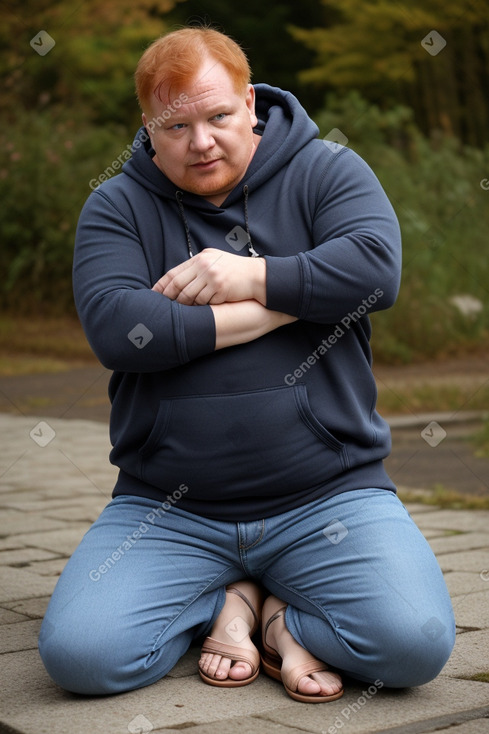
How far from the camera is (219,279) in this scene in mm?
2383

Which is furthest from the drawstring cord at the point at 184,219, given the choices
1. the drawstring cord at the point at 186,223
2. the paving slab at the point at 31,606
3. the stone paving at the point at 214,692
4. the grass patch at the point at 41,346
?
the grass patch at the point at 41,346

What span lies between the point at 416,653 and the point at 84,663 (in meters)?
0.70

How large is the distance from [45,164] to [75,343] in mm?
2726

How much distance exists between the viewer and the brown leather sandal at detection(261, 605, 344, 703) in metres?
2.25

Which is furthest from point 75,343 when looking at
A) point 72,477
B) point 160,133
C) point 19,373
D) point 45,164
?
point 160,133

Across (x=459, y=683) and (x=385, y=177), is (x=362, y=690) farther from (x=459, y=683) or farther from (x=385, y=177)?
(x=385, y=177)

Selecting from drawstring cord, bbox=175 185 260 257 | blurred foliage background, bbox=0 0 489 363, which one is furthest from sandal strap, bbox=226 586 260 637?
blurred foliage background, bbox=0 0 489 363

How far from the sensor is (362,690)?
7.64ft

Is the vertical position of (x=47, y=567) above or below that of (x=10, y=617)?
below

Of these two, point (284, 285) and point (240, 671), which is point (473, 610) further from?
point (284, 285)

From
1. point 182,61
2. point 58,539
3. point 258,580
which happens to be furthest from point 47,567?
point 182,61

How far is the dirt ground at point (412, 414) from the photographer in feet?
16.8

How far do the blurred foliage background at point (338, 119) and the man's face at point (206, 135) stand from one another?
5498 millimetres

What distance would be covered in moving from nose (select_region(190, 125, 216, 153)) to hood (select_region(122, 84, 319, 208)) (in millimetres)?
162
